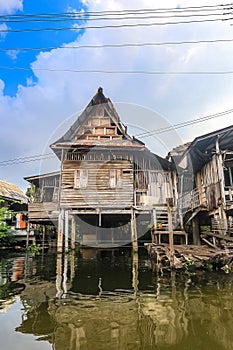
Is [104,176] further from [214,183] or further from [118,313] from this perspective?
[118,313]

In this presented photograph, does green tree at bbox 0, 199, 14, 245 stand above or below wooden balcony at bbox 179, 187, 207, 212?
below

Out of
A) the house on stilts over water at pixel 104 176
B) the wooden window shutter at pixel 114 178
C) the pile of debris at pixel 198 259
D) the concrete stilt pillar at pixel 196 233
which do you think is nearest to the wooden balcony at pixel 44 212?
the house on stilts over water at pixel 104 176

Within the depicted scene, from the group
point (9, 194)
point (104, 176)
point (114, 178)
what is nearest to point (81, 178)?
point (104, 176)

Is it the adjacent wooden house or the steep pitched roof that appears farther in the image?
the steep pitched roof

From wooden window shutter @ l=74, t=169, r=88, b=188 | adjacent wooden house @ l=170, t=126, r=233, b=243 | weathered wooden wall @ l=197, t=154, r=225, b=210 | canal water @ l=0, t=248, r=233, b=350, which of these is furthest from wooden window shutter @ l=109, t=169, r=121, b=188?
canal water @ l=0, t=248, r=233, b=350

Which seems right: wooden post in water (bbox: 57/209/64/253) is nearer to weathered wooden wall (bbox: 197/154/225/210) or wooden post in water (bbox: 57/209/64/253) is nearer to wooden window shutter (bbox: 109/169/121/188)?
wooden window shutter (bbox: 109/169/121/188)

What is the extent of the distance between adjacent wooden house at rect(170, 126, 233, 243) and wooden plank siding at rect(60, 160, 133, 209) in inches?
147

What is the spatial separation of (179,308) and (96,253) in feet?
42.4

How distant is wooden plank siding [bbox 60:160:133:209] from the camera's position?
15.6m

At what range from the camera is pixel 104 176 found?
53.4ft

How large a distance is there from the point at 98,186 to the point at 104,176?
2.51 feet

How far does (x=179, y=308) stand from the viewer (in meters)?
5.06

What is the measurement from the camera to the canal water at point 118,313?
3.66 meters

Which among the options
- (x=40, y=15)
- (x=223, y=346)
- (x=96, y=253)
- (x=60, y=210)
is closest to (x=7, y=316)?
(x=223, y=346)
